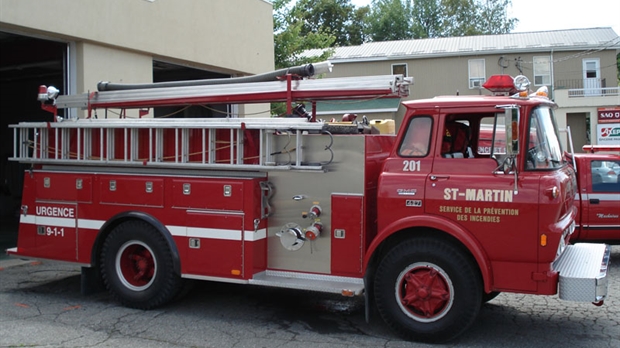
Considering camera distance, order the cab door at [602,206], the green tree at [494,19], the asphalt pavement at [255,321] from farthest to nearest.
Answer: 1. the green tree at [494,19]
2. the cab door at [602,206]
3. the asphalt pavement at [255,321]

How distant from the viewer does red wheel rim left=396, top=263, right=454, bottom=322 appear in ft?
19.3

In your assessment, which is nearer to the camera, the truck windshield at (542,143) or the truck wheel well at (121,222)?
the truck windshield at (542,143)

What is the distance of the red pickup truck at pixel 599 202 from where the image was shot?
32.0 feet

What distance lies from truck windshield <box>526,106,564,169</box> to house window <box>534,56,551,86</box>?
1075 inches

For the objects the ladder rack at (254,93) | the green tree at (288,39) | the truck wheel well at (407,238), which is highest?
the green tree at (288,39)

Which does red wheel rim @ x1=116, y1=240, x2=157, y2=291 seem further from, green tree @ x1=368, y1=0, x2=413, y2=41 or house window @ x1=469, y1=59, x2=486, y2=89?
green tree @ x1=368, y1=0, x2=413, y2=41

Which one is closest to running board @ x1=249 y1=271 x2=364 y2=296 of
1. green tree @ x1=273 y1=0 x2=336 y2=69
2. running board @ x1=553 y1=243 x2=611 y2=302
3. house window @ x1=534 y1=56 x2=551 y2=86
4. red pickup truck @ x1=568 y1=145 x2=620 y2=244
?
running board @ x1=553 y1=243 x2=611 y2=302

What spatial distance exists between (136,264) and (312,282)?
236 centimetres

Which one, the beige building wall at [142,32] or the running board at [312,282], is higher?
the beige building wall at [142,32]

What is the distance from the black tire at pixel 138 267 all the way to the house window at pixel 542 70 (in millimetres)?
28334

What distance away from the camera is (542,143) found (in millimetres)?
5902

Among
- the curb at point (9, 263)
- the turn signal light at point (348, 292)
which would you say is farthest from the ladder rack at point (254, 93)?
the curb at point (9, 263)

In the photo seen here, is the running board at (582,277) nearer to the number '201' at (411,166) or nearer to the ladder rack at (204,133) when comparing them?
the number '201' at (411,166)

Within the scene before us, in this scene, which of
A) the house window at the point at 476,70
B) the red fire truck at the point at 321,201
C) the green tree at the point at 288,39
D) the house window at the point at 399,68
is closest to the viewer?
the red fire truck at the point at 321,201
